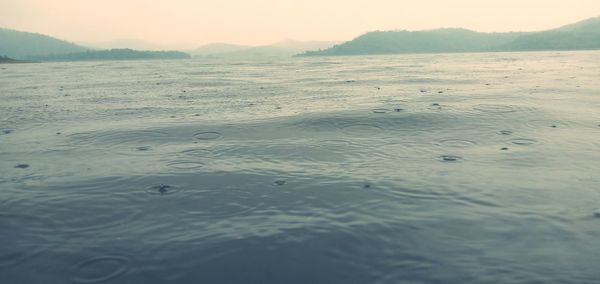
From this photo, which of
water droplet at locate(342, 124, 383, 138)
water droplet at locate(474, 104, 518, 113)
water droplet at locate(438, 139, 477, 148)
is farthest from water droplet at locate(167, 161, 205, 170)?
water droplet at locate(474, 104, 518, 113)

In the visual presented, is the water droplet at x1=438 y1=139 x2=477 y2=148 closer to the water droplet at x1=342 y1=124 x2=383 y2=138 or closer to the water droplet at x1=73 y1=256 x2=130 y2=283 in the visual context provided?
the water droplet at x1=342 y1=124 x2=383 y2=138

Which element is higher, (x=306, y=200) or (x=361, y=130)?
(x=361, y=130)

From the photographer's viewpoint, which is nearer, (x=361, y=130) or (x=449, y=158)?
(x=449, y=158)

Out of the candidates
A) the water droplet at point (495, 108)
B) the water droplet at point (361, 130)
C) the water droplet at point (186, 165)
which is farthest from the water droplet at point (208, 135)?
the water droplet at point (495, 108)

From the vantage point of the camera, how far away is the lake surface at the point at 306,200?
215 inches

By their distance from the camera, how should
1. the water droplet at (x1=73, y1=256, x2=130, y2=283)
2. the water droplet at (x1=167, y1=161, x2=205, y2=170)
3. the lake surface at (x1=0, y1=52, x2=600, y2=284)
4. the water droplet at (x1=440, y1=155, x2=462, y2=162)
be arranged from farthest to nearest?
the water droplet at (x1=440, y1=155, x2=462, y2=162)
the water droplet at (x1=167, y1=161, x2=205, y2=170)
the lake surface at (x1=0, y1=52, x2=600, y2=284)
the water droplet at (x1=73, y1=256, x2=130, y2=283)

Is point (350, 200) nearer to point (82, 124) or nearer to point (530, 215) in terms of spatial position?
point (530, 215)

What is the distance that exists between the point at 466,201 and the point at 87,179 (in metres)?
8.27

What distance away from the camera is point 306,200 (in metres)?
7.95

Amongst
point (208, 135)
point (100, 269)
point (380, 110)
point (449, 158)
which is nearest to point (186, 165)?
point (208, 135)

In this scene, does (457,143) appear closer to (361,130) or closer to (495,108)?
(361,130)

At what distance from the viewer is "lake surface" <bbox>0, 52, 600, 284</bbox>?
17.9ft

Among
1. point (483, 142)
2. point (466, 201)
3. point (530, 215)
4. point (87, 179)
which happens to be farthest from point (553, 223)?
point (87, 179)

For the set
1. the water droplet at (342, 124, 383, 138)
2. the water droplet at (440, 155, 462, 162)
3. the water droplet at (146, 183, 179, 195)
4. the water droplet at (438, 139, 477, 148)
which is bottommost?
the water droplet at (146, 183, 179, 195)
